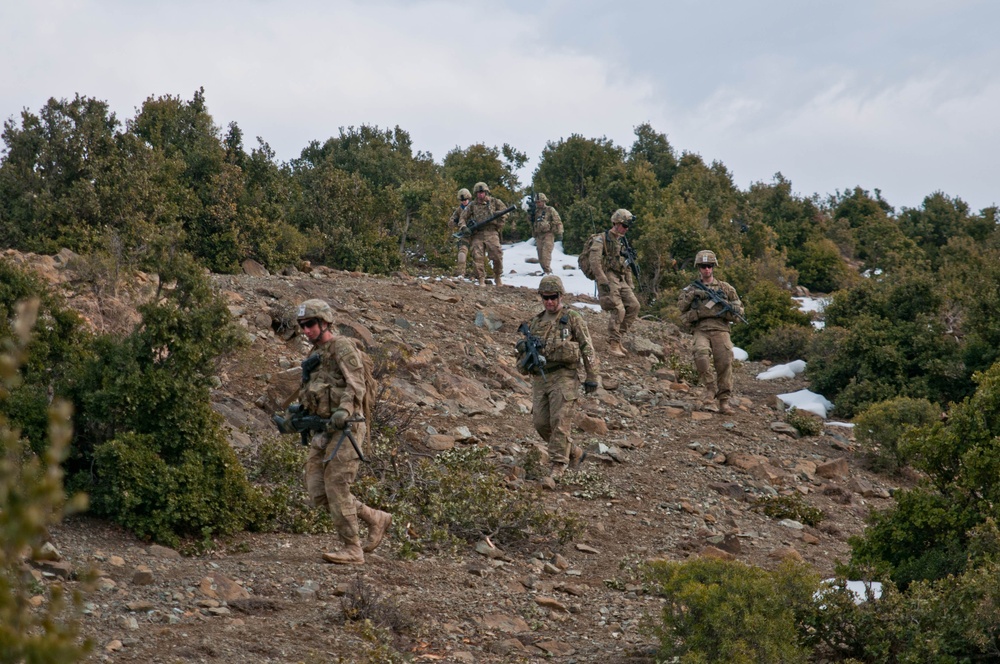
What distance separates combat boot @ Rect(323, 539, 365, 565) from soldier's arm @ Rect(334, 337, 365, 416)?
1.16 metres

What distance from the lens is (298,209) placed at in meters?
25.8

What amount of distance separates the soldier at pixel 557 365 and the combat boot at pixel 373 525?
2.93 meters

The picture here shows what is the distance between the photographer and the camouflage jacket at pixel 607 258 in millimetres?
16625

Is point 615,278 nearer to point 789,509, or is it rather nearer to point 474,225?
point 474,225

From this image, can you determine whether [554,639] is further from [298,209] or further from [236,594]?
[298,209]

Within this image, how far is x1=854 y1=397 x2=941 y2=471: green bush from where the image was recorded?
1439 centimetres

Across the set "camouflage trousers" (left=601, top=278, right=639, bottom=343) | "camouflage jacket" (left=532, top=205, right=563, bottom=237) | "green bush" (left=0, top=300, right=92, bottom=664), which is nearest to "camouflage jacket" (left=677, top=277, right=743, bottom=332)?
"camouflage trousers" (left=601, top=278, right=639, bottom=343)

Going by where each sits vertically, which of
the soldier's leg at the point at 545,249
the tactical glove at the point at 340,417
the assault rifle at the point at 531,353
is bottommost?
the tactical glove at the point at 340,417

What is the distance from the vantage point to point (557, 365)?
11281mm

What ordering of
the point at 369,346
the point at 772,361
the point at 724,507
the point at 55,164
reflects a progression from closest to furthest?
the point at 724,507
the point at 369,346
the point at 55,164
the point at 772,361

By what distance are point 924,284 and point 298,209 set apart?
1413 centimetres

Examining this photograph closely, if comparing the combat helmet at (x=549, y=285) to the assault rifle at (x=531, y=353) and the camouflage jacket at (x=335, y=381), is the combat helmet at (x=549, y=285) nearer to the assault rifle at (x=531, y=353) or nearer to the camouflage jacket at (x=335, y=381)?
the assault rifle at (x=531, y=353)

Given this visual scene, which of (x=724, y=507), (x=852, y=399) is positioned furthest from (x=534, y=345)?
(x=852, y=399)

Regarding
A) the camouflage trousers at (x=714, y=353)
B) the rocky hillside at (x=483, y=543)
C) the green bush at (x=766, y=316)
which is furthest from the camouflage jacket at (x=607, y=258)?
the green bush at (x=766, y=316)
